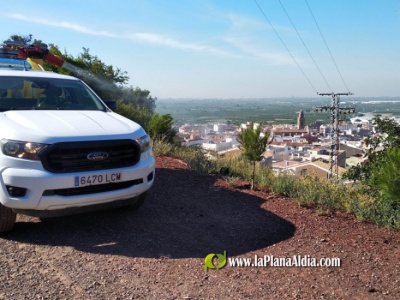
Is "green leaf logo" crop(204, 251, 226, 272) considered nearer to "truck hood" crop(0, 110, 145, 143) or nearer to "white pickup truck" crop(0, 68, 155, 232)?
"white pickup truck" crop(0, 68, 155, 232)

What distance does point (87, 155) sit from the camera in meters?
3.80

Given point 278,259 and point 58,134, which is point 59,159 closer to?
point 58,134

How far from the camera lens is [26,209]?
364 cm

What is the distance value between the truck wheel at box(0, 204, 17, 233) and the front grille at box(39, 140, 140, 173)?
2.27 ft

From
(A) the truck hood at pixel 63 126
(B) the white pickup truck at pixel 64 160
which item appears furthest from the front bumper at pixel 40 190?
(A) the truck hood at pixel 63 126

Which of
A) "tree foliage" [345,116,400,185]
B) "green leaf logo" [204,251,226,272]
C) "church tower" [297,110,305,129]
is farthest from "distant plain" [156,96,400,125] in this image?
"green leaf logo" [204,251,226,272]

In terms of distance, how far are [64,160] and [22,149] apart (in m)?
0.41

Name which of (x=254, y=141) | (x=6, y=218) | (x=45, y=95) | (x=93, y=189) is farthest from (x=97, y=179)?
(x=254, y=141)

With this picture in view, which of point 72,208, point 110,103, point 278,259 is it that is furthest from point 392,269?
point 110,103

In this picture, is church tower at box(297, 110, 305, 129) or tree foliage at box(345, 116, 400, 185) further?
church tower at box(297, 110, 305, 129)

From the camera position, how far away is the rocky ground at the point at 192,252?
297cm

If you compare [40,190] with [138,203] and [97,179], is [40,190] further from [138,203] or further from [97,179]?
[138,203]

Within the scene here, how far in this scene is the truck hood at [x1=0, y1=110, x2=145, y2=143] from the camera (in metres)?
3.63

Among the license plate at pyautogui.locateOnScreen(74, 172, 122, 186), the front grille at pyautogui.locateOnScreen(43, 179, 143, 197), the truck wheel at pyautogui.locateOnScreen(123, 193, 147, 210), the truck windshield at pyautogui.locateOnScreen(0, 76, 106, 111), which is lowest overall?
the truck wheel at pyautogui.locateOnScreen(123, 193, 147, 210)
